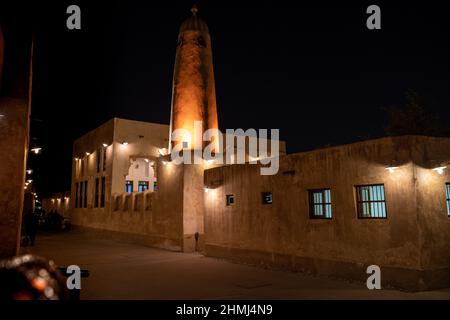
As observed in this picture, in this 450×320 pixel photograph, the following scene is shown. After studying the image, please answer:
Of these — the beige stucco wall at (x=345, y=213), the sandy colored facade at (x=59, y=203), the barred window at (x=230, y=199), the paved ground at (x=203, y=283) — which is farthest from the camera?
the sandy colored facade at (x=59, y=203)

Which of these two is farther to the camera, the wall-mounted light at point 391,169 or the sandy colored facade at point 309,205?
the wall-mounted light at point 391,169

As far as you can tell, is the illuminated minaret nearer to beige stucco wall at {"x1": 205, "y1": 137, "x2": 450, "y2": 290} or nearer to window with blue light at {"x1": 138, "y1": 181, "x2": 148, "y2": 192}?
beige stucco wall at {"x1": 205, "y1": 137, "x2": 450, "y2": 290}

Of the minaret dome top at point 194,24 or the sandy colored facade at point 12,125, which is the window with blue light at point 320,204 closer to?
the sandy colored facade at point 12,125

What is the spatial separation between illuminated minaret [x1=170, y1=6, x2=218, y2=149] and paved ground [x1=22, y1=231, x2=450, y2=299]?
24.4 ft

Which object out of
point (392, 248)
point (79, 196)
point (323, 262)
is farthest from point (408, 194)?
point (79, 196)

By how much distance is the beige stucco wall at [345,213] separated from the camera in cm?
896

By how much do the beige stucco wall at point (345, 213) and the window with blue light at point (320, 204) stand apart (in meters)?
0.18

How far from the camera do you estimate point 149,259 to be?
1538cm

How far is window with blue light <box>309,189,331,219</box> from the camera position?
11023 mm

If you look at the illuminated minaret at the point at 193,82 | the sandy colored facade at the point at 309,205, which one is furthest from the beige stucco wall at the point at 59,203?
the illuminated minaret at the point at 193,82

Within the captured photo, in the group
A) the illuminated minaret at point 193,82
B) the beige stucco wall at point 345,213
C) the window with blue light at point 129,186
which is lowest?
the beige stucco wall at point 345,213

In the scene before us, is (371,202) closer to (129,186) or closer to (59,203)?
(129,186)
